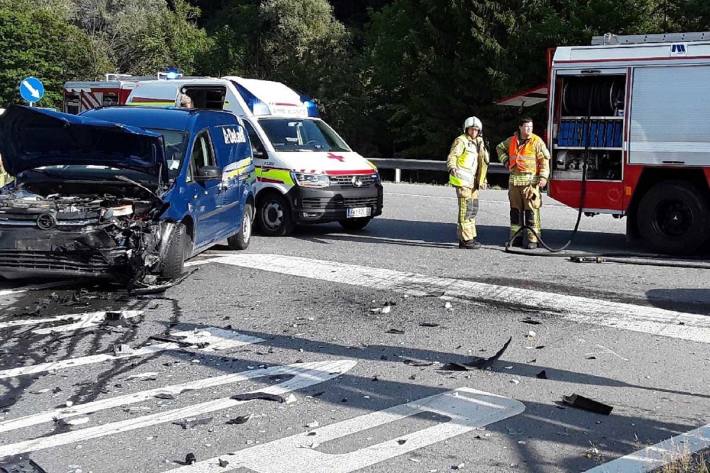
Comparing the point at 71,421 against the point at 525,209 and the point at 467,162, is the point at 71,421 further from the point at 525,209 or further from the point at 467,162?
the point at 525,209

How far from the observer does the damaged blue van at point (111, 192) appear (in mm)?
8555

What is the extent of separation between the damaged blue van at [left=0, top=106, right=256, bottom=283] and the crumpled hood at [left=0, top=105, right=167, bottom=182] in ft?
0.03

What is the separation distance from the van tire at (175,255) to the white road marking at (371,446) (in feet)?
13.8

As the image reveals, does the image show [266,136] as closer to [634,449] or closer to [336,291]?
[336,291]

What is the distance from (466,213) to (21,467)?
8.60 metres

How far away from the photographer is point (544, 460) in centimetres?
471

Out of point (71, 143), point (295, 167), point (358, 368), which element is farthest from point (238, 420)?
point (295, 167)

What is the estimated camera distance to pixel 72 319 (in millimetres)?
7855

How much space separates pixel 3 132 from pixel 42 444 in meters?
5.77

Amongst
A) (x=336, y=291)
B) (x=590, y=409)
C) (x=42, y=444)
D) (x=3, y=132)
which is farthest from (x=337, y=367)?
(x=3, y=132)

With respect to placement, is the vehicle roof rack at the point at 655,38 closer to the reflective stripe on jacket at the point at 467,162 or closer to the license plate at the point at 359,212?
the reflective stripe on jacket at the point at 467,162

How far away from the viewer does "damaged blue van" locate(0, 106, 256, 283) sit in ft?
28.1

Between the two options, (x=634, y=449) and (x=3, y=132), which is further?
(x=3, y=132)

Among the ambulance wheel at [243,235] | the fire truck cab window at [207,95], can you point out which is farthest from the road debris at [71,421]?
the fire truck cab window at [207,95]
